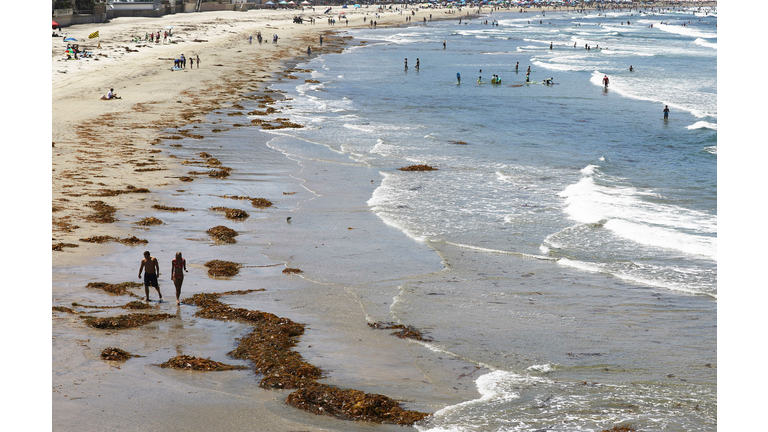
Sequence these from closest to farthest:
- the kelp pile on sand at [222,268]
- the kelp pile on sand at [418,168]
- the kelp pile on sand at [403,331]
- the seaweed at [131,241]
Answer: the kelp pile on sand at [403,331] < the kelp pile on sand at [222,268] < the seaweed at [131,241] < the kelp pile on sand at [418,168]

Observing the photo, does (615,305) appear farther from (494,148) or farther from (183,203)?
(494,148)

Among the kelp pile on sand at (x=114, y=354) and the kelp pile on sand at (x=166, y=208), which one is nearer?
the kelp pile on sand at (x=114, y=354)

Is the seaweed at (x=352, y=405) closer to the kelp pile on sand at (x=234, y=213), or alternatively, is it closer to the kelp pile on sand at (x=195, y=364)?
the kelp pile on sand at (x=195, y=364)

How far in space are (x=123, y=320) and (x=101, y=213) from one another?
813 centimetres

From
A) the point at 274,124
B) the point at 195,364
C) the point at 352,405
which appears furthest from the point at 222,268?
the point at 274,124

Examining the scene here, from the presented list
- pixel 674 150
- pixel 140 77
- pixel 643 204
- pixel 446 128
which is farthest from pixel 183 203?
pixel 140 77

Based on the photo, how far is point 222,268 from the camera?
55.0ft

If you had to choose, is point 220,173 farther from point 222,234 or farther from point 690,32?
point 690,32

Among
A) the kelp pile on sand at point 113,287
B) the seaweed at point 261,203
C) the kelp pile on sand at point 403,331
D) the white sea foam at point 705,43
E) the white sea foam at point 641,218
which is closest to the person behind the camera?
the kelp pile on sand at point 403,331

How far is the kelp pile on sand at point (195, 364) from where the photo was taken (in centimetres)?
1133

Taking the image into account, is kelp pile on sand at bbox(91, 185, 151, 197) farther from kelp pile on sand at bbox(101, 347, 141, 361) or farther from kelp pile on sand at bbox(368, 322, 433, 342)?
kelp pile on sand at bbox(368, 322, 433, 342)

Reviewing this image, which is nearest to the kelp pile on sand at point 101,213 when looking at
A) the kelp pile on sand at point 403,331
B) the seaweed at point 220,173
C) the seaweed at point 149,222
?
the seaweed at point 149,222

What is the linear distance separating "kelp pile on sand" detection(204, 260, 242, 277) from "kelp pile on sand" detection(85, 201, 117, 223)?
4755 mm

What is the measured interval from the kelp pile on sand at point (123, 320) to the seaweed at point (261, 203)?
9.38m
